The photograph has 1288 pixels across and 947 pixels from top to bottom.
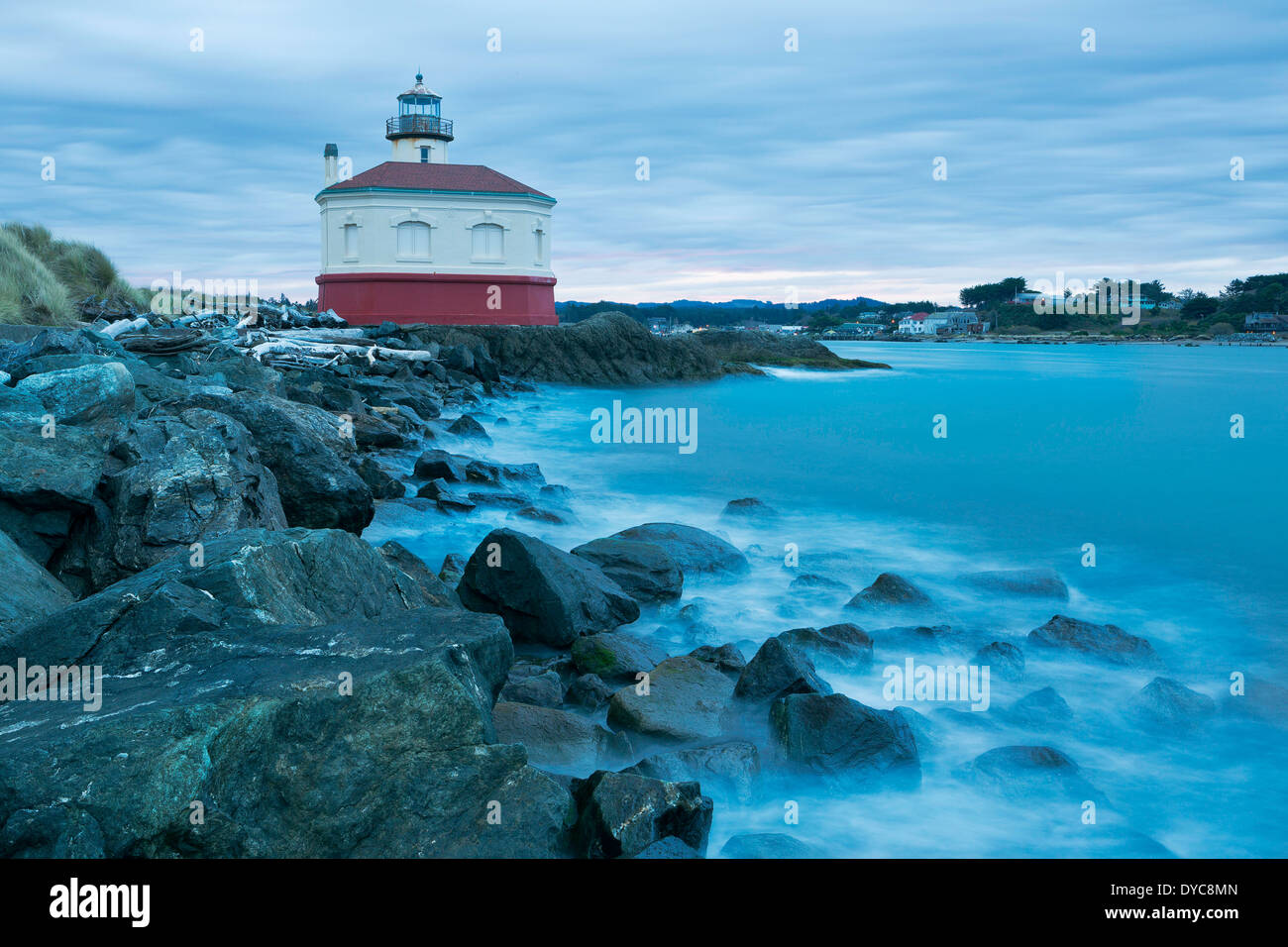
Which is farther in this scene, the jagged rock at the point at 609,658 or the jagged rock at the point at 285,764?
the jagged rock at the point at 609,658

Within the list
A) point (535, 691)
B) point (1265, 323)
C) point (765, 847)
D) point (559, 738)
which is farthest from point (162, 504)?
point (1265, 323)

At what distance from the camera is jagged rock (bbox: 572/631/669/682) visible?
544 cm

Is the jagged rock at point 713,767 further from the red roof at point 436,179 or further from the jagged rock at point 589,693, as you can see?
the red roof at point 436,179

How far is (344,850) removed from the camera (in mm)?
2816

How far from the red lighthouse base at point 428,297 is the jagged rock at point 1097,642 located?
75.9 ft

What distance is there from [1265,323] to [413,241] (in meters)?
83.1

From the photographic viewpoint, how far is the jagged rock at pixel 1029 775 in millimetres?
4691

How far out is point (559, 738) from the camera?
4.47 meters

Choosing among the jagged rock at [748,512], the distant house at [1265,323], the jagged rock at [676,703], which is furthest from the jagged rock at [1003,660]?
the distant house at [1265,323]

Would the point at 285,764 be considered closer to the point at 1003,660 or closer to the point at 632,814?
the point at 632,814

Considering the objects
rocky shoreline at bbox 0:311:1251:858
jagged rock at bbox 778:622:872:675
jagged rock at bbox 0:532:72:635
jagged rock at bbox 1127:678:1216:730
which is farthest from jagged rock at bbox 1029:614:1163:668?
jagged rock at bbox 0:532:72:635

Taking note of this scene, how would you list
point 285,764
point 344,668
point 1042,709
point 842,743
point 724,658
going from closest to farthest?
point 285,764
point 344,668
point 842,743
point 1042,709
point 724,658

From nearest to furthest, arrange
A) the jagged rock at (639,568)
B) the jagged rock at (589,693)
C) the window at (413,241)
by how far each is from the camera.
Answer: the jagged rock at (589,693) → the jagged rock at (639,568) → the window at (413,241)

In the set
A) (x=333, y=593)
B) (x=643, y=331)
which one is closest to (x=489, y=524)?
(x=333, y=593)
